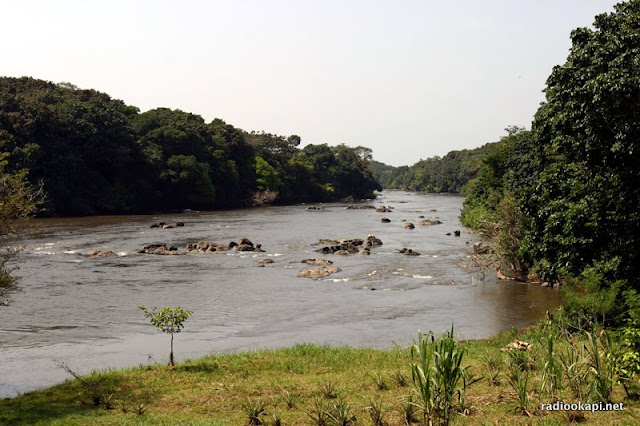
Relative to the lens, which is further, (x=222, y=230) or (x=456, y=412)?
(x=222, y=230)

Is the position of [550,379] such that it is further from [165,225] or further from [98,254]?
[165,225]

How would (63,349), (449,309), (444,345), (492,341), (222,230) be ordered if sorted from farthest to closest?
(222,230), (449,309), (63,349), (492,341), (444,345)

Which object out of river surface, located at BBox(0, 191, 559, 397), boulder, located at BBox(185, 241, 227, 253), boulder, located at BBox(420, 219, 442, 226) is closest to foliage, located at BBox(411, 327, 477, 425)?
river surface, located at BBox(0, 191, 559, 397)

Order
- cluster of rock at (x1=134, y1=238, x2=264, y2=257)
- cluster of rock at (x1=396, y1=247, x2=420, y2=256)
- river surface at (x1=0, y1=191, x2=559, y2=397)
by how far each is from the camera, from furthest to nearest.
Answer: cluster of rock at (x1=134, y1=238, x2=264, y2=257) → cluster of rock at (x1=396, y1=247, x2=420, y2=256) → river surface at (x1=0, y1=191, x2=559, y2=397)

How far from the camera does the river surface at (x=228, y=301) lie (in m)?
23.5

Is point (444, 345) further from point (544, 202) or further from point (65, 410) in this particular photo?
point (544, 202)

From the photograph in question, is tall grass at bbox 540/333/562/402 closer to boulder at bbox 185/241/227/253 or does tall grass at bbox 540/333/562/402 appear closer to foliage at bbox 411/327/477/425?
foliage at bbox 411/327/477/425

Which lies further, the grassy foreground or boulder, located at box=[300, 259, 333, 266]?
boulder, located at box=[300, 259, 333, 266]

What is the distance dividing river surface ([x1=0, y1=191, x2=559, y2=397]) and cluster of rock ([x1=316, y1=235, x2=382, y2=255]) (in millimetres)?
1187

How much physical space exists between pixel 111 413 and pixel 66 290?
23.5 m

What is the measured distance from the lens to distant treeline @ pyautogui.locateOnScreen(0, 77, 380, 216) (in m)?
74.9

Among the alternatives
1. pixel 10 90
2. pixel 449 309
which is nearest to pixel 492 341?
pixel 449 309

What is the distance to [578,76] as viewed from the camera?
17625 millimetres

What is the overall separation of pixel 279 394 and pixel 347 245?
38.7 m
